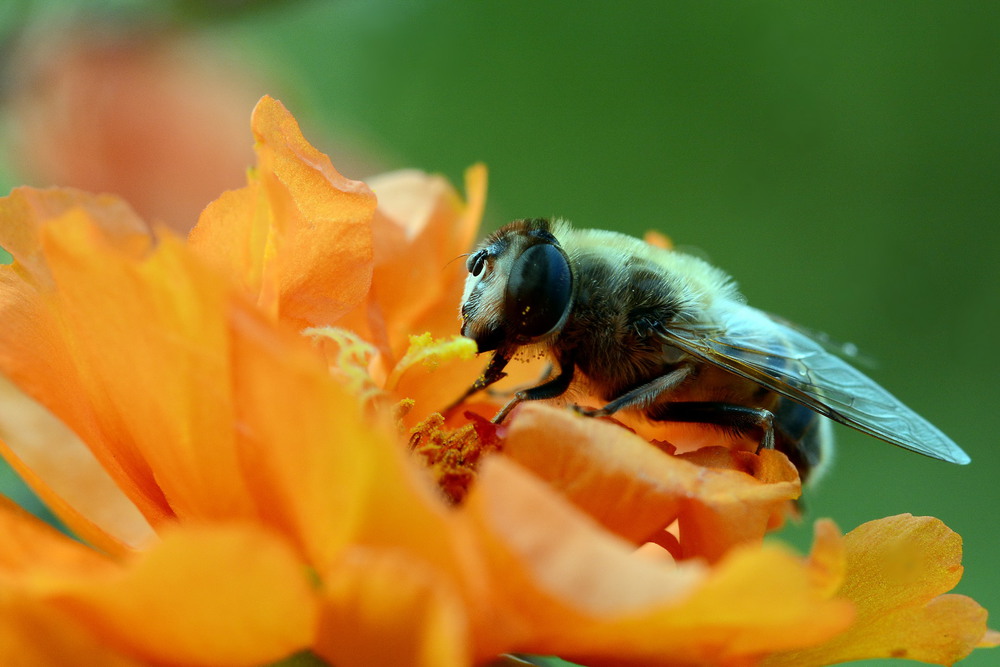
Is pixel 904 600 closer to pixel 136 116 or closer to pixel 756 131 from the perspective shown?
pixel 136 116

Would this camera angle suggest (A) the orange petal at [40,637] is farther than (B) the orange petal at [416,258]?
No

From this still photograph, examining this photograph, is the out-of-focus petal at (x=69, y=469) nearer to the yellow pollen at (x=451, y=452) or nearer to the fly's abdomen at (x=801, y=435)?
the yellow pollen at (x=451, y=452)

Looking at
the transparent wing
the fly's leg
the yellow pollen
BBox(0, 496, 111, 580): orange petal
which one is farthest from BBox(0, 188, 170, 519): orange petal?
the transparent wing

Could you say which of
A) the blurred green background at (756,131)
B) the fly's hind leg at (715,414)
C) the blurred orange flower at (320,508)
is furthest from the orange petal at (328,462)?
the blurred green background at (756,131)

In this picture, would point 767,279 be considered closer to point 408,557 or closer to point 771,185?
point 771,185

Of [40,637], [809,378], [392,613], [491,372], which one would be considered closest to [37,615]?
[40,637]

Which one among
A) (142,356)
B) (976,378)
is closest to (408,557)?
(142,356)

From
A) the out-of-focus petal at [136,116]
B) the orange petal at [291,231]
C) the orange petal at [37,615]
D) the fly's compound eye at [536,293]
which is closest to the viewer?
the orange petal at [37,615]
